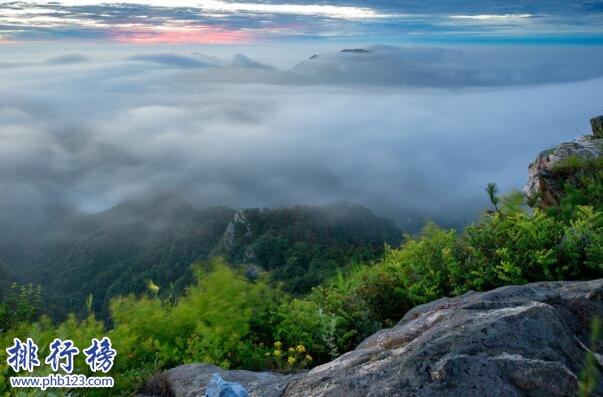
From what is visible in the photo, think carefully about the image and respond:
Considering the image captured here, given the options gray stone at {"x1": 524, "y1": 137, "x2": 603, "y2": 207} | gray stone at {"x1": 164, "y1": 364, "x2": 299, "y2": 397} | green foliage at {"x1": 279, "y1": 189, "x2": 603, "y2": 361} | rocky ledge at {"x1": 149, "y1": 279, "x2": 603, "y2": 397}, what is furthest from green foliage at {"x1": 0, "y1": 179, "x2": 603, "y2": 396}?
gray stone at {"x1": 524, "y1": 137, "x2": 603, "y2": 207}

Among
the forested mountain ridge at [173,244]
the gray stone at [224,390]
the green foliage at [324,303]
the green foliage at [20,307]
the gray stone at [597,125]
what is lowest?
the forested mountain ridge at [173,244]

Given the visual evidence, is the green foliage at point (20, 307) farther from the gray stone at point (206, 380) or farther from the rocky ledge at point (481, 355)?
the rocky ledge at point (481, 355)

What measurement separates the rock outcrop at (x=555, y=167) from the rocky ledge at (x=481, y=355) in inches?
186

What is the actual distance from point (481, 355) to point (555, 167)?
6691 millimetres

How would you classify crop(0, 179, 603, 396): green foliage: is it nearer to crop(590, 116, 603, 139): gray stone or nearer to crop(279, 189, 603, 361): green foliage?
crop(279, 189, 603, 361): green foliage

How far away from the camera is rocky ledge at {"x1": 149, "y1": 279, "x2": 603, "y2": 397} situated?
2.87 m

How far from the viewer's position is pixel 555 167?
347 inches

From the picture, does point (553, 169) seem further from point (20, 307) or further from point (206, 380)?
point (20, 307)

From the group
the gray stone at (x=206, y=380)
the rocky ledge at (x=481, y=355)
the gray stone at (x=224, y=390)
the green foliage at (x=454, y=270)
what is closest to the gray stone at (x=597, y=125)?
the green foliage at (x=454, y=270)

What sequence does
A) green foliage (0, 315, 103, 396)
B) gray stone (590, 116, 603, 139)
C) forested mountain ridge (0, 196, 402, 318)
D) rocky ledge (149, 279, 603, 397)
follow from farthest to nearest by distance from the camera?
1. forested mountain ridge (0, 196, 402, 318)
2. gray stone (590, 116, 603, 139)
3. green foliage (0, 315, 103, 396)
4. rocky ledge (149, 279, 603, 397)

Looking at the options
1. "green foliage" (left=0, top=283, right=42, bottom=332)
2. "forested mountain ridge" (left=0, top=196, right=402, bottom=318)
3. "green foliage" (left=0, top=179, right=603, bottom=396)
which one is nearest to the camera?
"green foliage" (left=0, top=179, right=603, bottom=396)

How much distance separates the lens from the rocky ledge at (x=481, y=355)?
2.87m

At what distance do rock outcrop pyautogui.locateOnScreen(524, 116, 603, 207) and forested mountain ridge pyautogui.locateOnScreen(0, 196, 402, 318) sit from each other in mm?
24122

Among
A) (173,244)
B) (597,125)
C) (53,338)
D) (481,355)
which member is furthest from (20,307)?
(173,244)
